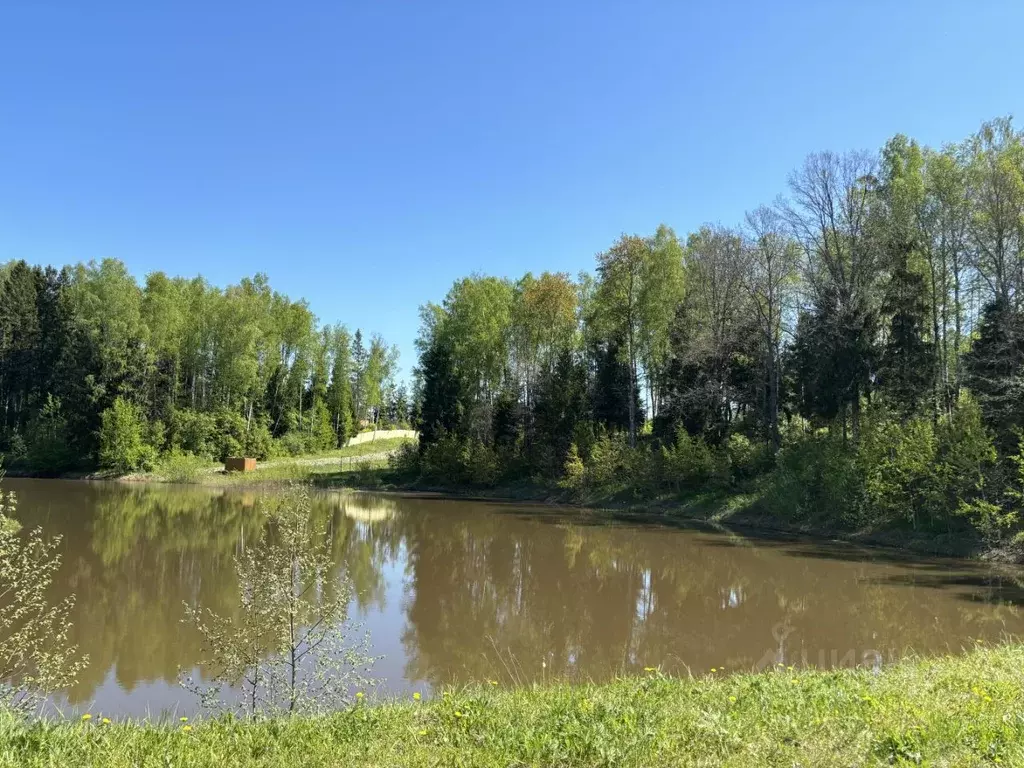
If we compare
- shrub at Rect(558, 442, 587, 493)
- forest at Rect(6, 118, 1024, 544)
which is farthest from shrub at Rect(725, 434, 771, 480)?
shrub at Rect(558, 442, 587, 493)

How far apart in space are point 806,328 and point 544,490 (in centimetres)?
1587

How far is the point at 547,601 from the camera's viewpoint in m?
13.2

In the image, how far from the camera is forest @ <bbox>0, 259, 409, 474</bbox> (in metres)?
45.7

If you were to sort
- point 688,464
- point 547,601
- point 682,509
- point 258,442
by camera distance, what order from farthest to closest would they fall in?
point 258,442
point 688,464
point 682,509
point 547,601

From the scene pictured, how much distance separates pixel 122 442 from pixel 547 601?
133 ft

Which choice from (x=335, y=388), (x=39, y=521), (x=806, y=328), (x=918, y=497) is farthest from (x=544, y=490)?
(x=335, y=388)

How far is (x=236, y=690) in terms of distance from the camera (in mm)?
7668

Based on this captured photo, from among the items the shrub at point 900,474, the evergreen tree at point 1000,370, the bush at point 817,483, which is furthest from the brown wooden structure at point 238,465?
the evergreen tree at point 1000,370

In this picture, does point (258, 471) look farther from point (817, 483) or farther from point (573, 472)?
point (817, 483)

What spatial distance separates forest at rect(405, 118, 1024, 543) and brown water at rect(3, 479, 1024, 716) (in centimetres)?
345

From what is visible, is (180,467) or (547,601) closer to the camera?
(547,601)

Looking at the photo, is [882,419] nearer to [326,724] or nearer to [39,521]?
[326,724]

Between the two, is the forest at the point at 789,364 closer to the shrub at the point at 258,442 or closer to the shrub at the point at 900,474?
the shrub at the point at 900,474

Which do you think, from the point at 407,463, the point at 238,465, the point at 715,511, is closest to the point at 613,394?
the point at 715,511
